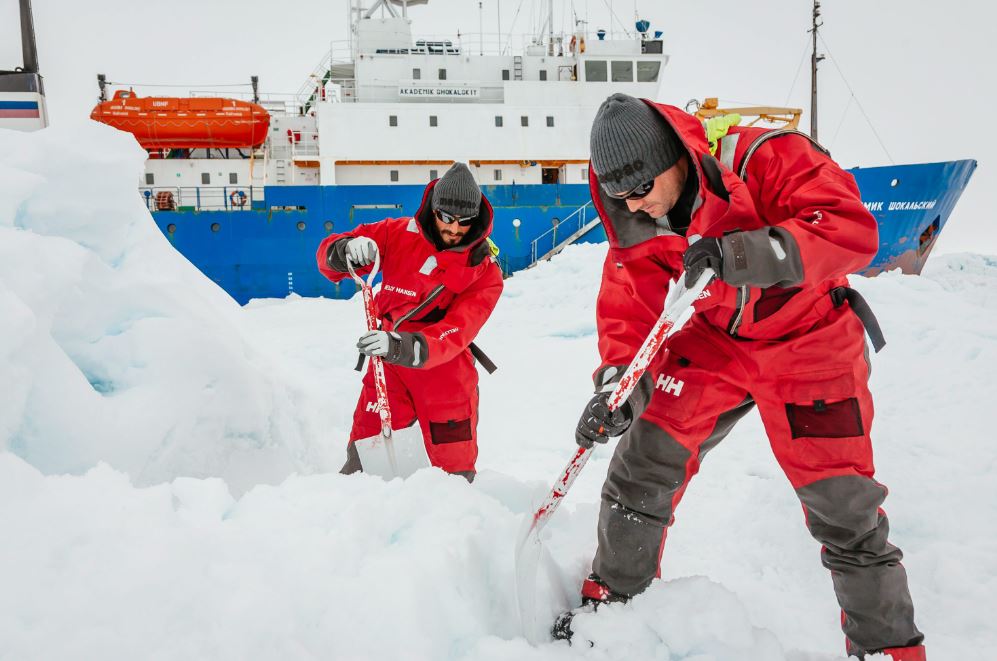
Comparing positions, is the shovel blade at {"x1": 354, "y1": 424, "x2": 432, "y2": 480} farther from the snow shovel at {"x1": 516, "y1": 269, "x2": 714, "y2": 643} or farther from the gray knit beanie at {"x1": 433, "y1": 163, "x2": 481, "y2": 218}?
the snow shovel at {"x1": 516, "y1": 269, "x2": 714, "y2": 643}

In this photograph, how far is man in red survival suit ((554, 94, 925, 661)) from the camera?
1.64m

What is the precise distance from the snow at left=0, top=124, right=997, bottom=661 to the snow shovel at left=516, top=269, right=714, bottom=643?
0.20 feet

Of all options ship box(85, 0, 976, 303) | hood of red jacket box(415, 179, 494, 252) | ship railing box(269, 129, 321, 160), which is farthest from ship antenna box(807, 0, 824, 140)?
hood of red jacket box(415, 179, 494, 252)

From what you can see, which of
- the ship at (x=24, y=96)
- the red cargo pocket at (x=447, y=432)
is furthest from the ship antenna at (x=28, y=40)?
the red cargo pocket at (x=447, y=432)

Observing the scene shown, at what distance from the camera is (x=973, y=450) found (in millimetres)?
3607

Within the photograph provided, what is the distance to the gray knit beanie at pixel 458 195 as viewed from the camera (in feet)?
9.26

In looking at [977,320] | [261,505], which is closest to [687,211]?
[261,505]

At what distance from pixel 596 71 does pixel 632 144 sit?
1396cm

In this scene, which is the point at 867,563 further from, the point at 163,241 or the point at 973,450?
the point at 163,241

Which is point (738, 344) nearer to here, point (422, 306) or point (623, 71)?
point (422, 306)

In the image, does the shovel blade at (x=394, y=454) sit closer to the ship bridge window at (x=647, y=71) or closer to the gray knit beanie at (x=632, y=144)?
the gray knit beanie at (x=632, y=144)

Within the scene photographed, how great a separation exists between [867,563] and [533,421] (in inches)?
136

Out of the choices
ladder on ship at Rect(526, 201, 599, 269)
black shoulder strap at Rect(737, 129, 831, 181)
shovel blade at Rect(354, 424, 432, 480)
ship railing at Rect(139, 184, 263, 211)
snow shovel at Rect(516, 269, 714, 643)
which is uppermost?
black shoulder strap at Rect(737, 129, 831, 181)

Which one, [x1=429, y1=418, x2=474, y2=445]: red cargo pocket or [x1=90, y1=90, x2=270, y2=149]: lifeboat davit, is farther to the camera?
[x1=90, y1=90, x2=270, y2=149]: lifeboat davit
